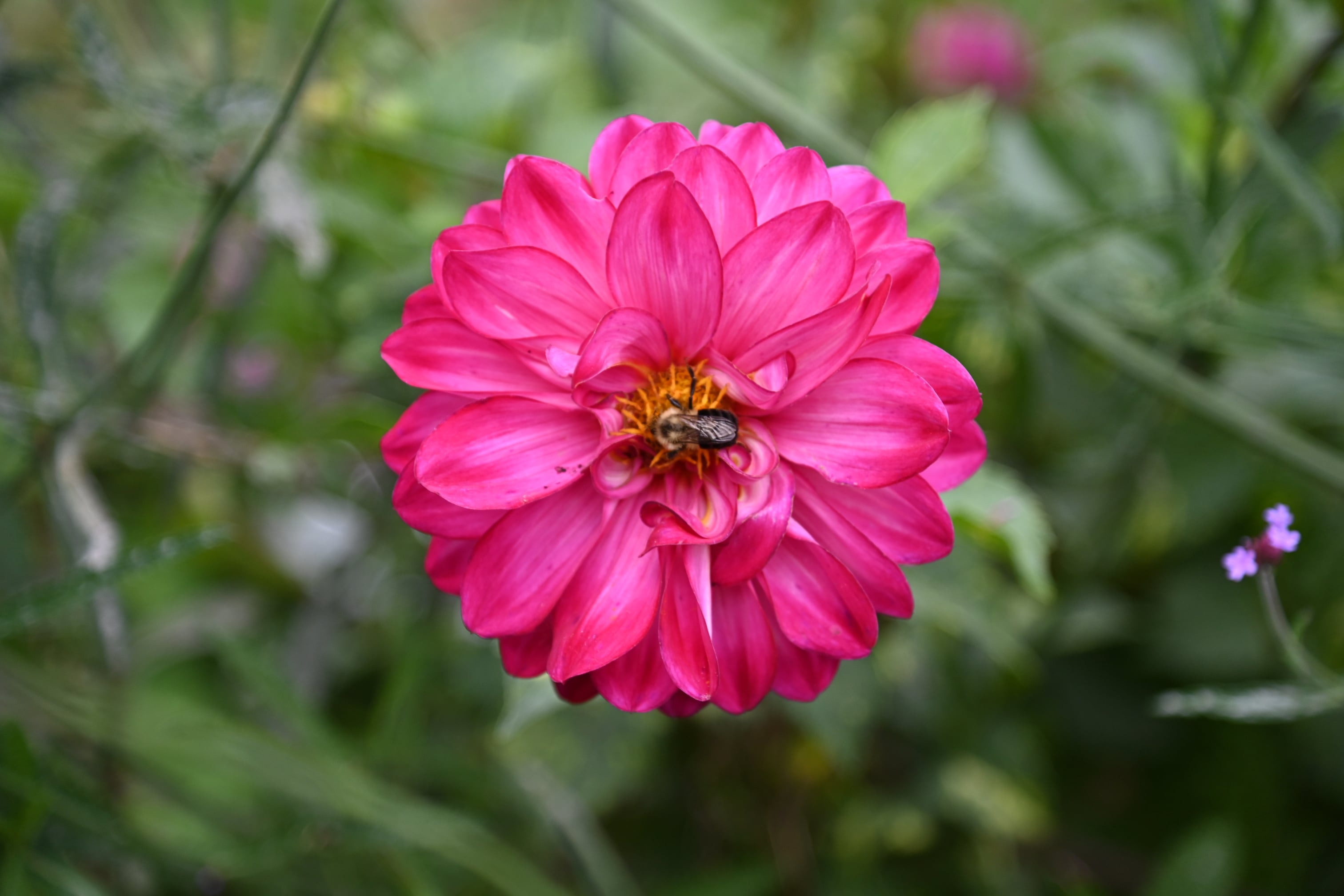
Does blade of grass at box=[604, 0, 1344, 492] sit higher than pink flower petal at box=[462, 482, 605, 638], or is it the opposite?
blade of grass at box=[604, 0, 1344, 492]

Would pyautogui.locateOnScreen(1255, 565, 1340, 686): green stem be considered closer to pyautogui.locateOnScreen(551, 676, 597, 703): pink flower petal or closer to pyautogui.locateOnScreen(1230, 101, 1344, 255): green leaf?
pyautogui.locateOnScreen(1230, 101, 1344, 255): green leaf

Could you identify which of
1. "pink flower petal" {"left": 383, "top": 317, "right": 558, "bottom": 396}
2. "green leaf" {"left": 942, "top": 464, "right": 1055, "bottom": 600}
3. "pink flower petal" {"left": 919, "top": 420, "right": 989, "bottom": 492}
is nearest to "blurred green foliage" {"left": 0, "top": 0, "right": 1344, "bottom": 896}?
"green leaf" {"left": 942, "top": 464, "right": 1055, "bottom": 600}

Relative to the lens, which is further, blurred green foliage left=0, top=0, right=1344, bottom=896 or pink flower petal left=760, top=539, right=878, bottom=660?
blurred green foliage left=0, top=0, right=1344, bottom=896

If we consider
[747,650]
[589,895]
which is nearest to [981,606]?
[747,650]

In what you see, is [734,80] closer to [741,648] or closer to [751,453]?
[751,453]

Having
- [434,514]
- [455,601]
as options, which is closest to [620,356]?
[434,514]

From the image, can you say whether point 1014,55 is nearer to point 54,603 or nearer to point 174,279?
point 174,279

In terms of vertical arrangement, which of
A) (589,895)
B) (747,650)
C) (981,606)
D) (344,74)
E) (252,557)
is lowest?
Result: (589,895)
